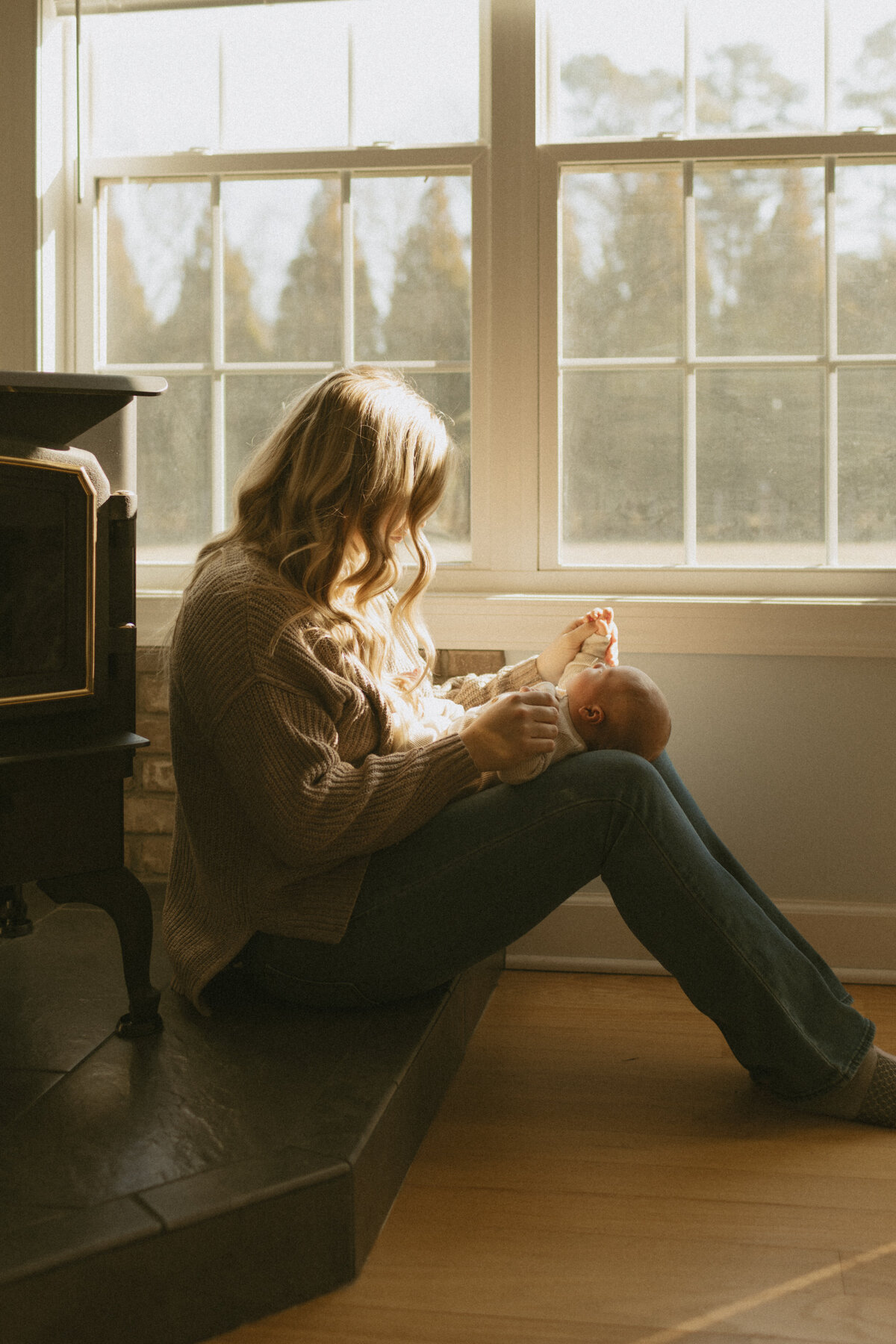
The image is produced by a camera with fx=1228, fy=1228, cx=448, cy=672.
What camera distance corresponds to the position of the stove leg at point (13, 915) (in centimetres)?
227

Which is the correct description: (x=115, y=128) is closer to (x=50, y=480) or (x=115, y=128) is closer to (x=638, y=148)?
(x=638, y=148)

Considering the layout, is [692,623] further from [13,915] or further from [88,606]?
[13,915]

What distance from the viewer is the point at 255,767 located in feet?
5.66

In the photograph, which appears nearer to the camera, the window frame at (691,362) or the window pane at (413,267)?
the window frame at (691,362)

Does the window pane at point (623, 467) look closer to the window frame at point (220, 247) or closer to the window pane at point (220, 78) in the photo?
the window frame at point (220, 247)

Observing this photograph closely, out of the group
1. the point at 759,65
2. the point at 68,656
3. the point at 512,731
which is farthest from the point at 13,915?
the point at 759,65

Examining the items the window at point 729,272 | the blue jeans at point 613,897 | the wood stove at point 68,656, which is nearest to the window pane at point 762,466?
the window at point 729,272

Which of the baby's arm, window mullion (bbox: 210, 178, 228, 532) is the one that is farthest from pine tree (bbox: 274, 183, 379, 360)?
the baby's arm

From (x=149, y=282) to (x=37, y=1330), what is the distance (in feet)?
7.18

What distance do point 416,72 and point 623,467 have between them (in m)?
0.96

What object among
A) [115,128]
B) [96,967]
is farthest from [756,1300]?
[115,128]

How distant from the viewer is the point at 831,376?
2.56 metres

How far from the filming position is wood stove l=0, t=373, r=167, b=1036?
172 centimetres

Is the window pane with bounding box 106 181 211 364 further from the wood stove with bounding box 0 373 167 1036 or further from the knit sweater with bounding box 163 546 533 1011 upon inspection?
the knit sweater with bounding box 163 546 533 1011
